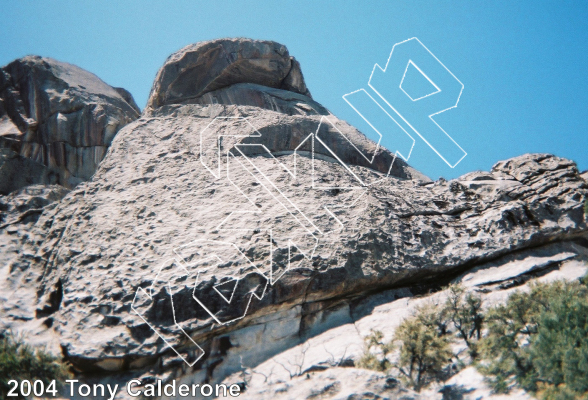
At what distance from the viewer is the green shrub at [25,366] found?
1336 centimetres

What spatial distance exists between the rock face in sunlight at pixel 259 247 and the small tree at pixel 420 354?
64 cm

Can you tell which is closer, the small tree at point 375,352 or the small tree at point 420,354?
the small tree at point 420,354

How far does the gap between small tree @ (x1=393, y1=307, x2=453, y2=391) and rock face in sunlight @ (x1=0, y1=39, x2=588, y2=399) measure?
640 mm

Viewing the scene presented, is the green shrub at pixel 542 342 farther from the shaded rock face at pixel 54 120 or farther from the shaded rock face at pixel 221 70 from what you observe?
the shaded rock face at pixel 54 120

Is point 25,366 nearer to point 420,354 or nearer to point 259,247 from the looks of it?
point 259,247

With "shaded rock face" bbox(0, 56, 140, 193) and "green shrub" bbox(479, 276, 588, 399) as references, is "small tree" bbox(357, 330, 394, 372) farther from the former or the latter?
"shaded rock face" bbox(0, 56, 140, 193)

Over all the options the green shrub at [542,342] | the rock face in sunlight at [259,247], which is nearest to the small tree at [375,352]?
the rock face in sunlight at [259,247]

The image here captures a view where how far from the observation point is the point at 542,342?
11938mm

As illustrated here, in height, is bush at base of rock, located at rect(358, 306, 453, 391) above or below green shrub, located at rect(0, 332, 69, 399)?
above

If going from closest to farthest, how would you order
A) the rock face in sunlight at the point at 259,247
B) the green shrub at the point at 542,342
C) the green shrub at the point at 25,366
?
the green shrub at the point at 542,342 < the green shrub at the point at 25,366 < the rock face in sunlight at the point at 259,247

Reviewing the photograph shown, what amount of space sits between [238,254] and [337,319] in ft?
10.9

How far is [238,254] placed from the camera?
1716 centimetres

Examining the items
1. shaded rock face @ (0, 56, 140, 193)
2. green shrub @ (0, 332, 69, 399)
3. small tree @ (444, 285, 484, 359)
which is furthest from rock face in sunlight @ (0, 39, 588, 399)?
shaded rock face @ (0, 56, 140, 193)

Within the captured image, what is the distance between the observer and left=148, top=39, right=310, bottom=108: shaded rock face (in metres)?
28.8
